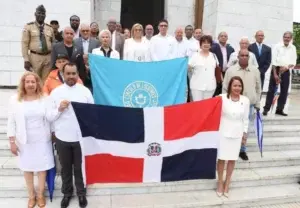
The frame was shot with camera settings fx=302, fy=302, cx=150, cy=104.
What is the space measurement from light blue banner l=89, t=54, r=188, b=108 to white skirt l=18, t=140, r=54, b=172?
1.14 m

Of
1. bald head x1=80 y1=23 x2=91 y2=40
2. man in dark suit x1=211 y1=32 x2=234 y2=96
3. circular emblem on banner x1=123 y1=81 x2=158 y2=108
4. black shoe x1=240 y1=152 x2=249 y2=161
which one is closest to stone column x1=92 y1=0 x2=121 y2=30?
bald head x1=80 y1=23 x2=91 y2=40

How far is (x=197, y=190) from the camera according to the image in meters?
4.38

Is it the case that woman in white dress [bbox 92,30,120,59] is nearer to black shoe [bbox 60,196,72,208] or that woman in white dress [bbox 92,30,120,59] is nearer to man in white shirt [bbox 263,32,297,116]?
black shoe [bbox 60,196,72,208]

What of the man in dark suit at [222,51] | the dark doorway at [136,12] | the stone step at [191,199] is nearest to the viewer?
the stone step at [191,199]

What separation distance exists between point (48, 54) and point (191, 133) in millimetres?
2965

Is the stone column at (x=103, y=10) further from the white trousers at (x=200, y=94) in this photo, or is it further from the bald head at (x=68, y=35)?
the white trousers at (x=200, y=94)

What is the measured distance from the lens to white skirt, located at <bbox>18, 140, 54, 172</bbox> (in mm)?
3553

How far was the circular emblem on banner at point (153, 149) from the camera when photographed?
13.4 feet

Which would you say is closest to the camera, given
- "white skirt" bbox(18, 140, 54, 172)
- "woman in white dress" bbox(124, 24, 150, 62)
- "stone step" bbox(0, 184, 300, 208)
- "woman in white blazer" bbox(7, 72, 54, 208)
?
"woman in white blazer" bbox(7, 72, 54, 208)

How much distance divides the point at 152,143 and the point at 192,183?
90 centimetres

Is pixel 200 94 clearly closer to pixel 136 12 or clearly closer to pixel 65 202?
pixel 65 202

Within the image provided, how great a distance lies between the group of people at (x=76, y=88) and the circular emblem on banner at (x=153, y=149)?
0.85 metres

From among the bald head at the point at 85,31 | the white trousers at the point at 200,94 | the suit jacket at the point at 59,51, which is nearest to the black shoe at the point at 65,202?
the suit jacket at the point at 59,51

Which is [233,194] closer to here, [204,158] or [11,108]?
[204,158]
